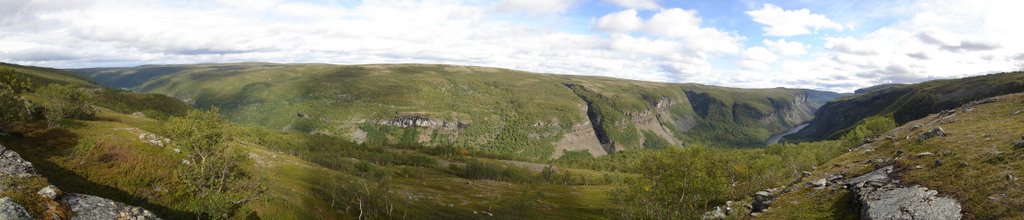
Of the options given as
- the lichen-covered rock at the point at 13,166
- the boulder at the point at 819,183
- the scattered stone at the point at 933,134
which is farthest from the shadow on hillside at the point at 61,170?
the scattered stone at the point at 933,134

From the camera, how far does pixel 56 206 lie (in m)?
26.2

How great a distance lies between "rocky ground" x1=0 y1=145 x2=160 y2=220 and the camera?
23703mm

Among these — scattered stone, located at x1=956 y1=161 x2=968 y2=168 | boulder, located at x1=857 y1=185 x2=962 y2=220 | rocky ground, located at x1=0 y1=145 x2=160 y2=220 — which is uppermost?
scattered stone, located at x1=956 y1=161 x2=968 y2=168

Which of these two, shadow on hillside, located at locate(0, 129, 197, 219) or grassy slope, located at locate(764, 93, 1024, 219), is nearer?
grassy slope, located at locate(764, 93, 1024, 219)

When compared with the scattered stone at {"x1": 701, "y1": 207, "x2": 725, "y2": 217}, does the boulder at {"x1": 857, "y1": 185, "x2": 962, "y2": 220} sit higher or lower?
higher

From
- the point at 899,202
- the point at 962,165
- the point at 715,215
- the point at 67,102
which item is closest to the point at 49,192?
the point at 715,215

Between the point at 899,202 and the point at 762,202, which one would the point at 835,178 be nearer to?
the point at 762,202

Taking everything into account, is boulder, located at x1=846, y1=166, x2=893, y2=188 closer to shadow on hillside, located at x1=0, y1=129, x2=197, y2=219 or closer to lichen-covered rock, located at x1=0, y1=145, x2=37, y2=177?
lichen-covered rock, located at x1=0, y1=145, x2=37, y2=177

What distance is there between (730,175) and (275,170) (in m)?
125

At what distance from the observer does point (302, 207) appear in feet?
286

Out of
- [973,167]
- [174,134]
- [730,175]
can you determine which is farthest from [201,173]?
[730,175]

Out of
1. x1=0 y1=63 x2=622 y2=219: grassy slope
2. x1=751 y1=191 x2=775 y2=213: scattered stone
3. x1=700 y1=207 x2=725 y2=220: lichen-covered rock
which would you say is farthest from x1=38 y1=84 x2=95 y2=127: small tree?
x1=751 y1=191 x2=775 y2=213: scattered stone

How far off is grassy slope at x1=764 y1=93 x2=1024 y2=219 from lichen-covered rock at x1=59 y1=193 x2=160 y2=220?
6080 centimetres

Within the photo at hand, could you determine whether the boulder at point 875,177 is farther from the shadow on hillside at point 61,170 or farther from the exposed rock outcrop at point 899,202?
the shadow on hillside at point 61,170
